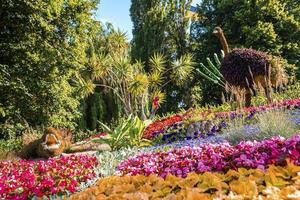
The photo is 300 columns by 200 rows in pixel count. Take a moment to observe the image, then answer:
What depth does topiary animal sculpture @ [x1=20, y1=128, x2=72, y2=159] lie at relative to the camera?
425 inches

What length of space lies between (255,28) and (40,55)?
10865 millimetres

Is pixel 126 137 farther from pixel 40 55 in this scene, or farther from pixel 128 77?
pixel 40 55

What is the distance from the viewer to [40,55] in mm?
15875

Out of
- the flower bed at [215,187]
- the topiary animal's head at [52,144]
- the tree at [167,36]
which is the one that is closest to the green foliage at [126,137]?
the topiary animal's head at [52,144]

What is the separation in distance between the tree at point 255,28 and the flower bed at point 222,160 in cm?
1704

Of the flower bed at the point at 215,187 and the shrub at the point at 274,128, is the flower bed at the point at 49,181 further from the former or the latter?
the shrub at the point at 274,128

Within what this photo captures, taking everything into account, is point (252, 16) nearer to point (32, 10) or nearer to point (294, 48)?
point (294, 48)

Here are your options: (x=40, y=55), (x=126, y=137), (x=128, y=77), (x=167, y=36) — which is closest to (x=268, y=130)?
(x=126, y=137)

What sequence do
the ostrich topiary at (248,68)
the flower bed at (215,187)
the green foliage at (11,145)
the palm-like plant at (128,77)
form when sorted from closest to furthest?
the flower bed at (215,187), the ostrich topiary at (248,68), the green foliage at (11,145), the palm-like plant at (128,77)

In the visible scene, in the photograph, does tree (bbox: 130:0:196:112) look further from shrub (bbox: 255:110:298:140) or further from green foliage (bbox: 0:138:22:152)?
shrub (bbox: 255:110:298:140)

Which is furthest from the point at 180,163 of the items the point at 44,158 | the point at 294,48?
the point at 294,48

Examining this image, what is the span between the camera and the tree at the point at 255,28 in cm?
2114

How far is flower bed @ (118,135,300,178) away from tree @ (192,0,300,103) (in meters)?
17.0

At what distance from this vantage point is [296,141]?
3.72m
